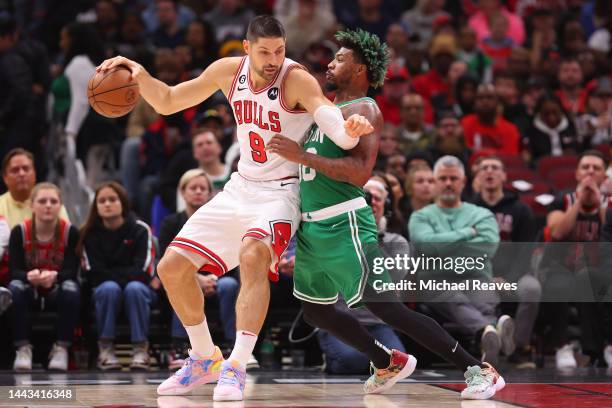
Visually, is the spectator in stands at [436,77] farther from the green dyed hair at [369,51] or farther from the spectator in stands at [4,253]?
the green dyed hair at [369,51]

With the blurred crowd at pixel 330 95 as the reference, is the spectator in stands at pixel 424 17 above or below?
above

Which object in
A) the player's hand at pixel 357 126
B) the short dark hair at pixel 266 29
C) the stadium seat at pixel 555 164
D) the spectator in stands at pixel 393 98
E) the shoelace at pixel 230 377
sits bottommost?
the shoelace at pixel 230 377

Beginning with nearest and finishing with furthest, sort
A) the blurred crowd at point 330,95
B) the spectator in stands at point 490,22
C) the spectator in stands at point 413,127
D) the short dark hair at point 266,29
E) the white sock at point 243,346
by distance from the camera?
the white sock at point 243,346 < the short dark hair at point 266,29 < the blurred crowd at point 330,95 < the spectator in stands at point 413,127 < the spectator in stands at point 490,22

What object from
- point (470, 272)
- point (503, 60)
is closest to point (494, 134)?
point (503, 60)

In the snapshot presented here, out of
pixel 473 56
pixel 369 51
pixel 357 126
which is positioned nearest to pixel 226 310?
pixel 369 51

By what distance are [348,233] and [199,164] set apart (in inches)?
167

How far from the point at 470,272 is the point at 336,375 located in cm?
140

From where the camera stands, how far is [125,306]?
8.41 meters

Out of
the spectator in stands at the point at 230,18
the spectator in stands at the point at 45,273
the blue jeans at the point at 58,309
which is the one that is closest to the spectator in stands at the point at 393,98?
the spectator in stands at the point at 230,18

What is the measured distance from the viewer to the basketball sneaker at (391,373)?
6211 mm

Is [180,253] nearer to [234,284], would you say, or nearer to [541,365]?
[234,284]

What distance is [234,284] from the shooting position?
8.54 meters

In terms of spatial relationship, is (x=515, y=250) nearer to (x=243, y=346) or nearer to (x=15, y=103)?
(x=243, y=346)

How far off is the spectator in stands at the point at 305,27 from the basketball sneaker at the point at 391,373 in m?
7.69
